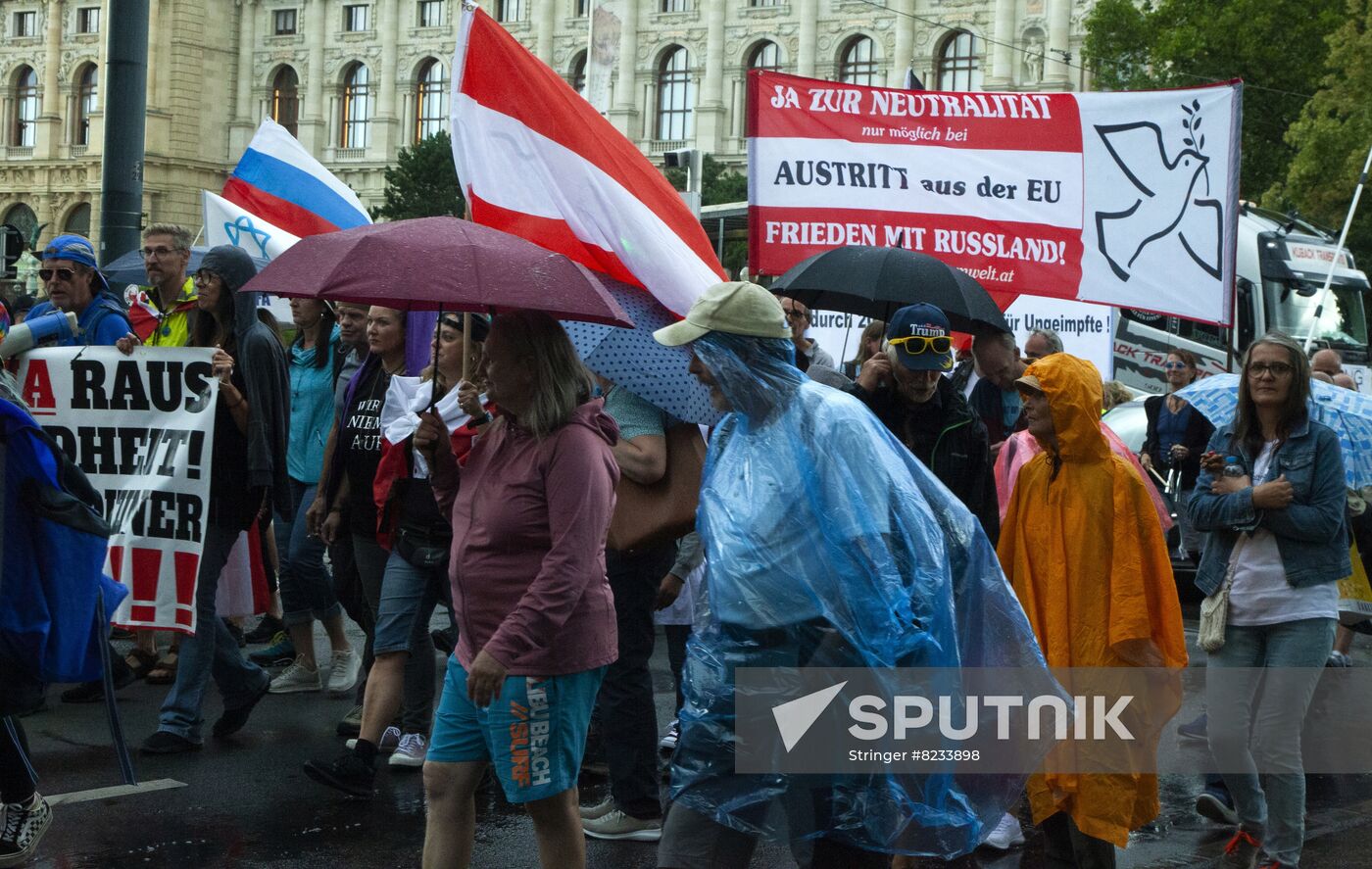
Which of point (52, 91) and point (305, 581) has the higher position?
point (52, 91)

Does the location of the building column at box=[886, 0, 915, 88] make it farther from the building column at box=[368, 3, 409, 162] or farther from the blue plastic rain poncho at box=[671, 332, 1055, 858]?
the blue plastic rain poncho at box=[671, 332, 1055, 858]

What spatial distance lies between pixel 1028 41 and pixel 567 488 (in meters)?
50.9

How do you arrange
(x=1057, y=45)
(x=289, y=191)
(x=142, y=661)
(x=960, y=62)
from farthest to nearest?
(x=960, y=62) → (x=1057, y=45) → (x=289, y=191) → (x=142, y=661)

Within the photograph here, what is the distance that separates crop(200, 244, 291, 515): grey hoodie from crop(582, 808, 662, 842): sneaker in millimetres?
1874

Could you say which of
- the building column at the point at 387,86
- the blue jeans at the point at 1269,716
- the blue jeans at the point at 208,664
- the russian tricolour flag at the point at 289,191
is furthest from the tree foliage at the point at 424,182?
the blue jeans at the point at 1269,716

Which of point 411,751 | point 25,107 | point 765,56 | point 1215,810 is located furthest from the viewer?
point 25,107

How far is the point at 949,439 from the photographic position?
202 inches

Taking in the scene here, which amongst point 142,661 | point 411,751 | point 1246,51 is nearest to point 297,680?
point 142,661

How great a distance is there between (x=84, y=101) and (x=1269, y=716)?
6988 cm

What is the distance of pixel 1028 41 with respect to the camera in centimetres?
5222

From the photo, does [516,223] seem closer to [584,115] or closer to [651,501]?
[584,115]

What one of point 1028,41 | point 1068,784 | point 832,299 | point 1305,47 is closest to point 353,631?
point 832,299

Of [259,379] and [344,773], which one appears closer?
[344,773]

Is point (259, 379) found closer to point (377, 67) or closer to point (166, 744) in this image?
point (166, 744)
